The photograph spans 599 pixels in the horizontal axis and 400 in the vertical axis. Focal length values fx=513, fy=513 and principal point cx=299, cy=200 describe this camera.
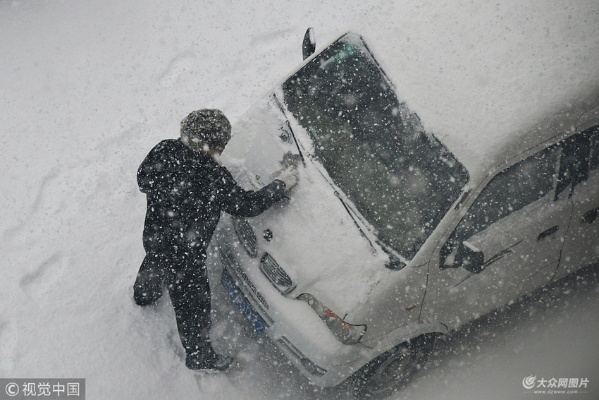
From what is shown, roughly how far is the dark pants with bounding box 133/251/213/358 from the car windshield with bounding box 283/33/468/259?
1180mm

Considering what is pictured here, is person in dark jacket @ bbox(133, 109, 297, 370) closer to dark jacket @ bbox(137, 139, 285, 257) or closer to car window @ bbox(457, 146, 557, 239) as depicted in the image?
dark jacket @ bbox(137, 139, 285, 257)

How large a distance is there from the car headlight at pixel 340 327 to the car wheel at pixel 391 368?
0.38 metres

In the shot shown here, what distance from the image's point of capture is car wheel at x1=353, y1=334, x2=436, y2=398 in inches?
148

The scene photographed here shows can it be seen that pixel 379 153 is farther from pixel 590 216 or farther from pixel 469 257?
pixel 590 216

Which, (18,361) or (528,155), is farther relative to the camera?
(18,361)

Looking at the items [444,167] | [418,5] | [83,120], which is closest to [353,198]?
[444,167]

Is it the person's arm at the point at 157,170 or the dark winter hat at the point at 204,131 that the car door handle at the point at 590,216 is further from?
the person's arm at the point at 157,170

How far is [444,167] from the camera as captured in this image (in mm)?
3479

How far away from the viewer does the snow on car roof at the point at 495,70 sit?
3.47 meters

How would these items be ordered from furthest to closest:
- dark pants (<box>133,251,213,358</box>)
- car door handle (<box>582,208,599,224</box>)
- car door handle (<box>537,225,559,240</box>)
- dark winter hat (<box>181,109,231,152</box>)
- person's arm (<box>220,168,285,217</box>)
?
car door handle (<box>582,208,599,224</box>) → car door handle (<box>537,225,559,240</box>) → dark pants (<box>133,251,213,358</box>) → person's arm (<box>220,168,285,217</box>) → dark winter hat (<box>181,109,231,152</box>)

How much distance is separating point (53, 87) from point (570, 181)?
5075mm

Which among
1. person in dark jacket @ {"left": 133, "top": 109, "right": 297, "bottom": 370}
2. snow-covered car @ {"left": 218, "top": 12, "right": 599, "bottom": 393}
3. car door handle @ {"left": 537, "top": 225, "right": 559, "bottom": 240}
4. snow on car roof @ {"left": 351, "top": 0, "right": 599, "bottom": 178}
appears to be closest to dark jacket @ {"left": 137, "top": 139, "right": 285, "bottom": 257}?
person in dark jacket @ {"left": 133, "top": 109, "right": 297, "bottom": 370}

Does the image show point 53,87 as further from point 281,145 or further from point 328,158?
point 328,158

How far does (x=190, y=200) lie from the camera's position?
3295 millimetres
